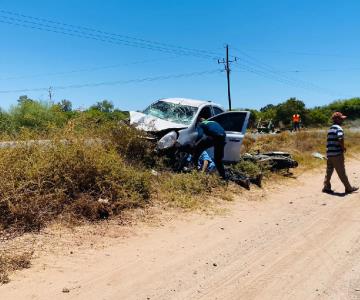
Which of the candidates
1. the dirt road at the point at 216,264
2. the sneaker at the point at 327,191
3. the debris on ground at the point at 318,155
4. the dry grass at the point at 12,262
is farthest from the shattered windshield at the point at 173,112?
the debris on ground at the point at 318,155

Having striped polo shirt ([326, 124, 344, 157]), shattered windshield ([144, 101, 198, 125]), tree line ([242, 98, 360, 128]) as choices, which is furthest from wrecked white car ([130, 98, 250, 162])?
tree line ([242, 98, 360, 128])

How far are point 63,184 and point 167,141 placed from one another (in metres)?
3.29

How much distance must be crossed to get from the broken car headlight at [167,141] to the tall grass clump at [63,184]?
179 cm

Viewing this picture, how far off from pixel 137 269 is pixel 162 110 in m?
7.16

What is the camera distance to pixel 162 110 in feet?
39.4

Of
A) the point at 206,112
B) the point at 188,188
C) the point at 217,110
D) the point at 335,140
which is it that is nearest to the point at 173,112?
the point at 206,112

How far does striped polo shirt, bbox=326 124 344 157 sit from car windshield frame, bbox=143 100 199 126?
3.32 meters

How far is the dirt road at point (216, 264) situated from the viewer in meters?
4.66

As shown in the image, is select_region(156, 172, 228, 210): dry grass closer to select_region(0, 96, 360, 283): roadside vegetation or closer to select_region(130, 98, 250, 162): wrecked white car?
select_region(0, 96, 360, 283): roadside vegetation

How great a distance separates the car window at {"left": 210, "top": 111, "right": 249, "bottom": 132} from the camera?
11.6 m

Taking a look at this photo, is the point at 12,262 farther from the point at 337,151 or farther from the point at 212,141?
the point at 337,151

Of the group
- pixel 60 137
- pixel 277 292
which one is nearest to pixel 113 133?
pixel 60 137

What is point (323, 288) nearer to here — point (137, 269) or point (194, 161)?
point (137, 269)

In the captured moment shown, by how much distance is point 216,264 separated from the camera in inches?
217
